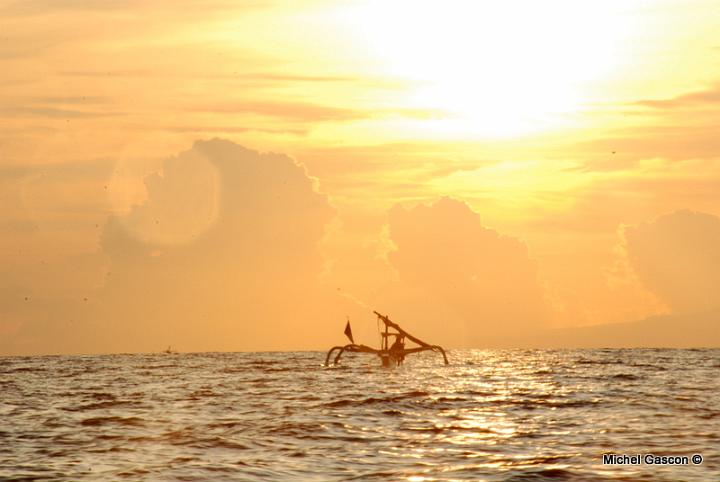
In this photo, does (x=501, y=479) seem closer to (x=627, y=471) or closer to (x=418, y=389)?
(x=627, y=471)

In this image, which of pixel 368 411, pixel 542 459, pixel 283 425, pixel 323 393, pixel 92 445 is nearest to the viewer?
pixel 542 459

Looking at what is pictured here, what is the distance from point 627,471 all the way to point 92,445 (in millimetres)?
17478

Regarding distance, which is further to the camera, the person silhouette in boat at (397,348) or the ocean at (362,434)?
the person silhouette in boat at (397,348)

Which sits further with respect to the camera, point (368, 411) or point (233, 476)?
point (368, 411)

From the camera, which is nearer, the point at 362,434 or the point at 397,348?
the point at 362,434

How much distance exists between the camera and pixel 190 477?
26875 millimetres

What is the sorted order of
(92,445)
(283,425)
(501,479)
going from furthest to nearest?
(283,425)
(92,445)
(501,479)

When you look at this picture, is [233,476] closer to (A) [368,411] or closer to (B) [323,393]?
(A) [368,411]

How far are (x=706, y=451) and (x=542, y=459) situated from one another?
5.28 meters

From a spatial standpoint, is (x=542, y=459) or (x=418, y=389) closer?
(x=542, y=459)

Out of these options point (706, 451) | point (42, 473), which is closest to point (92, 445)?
point (42, 473)

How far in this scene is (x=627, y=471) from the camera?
26984mm

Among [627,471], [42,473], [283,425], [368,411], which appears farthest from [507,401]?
[42,473]

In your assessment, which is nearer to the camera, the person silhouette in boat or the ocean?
the ocean
